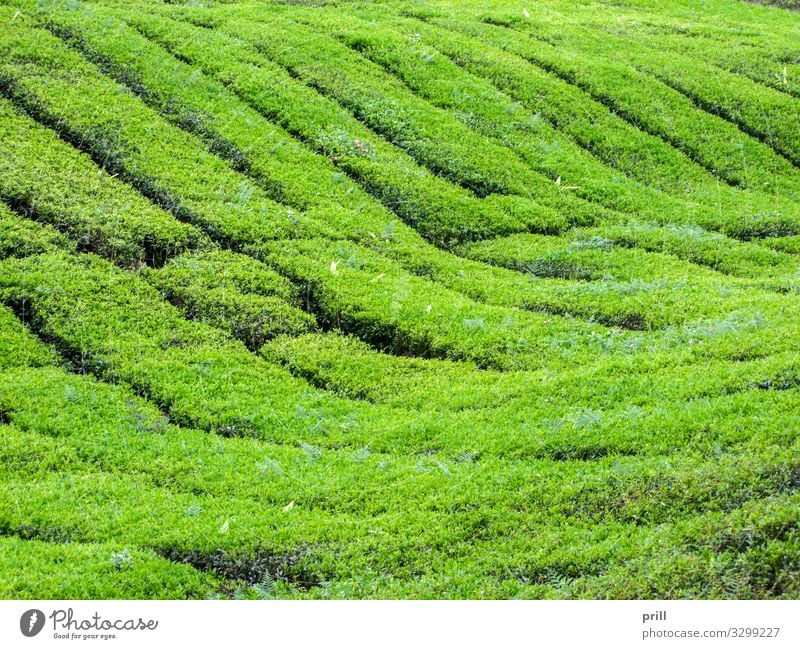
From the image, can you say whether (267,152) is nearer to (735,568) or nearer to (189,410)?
(189,410)

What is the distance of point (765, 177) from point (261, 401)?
12588mm

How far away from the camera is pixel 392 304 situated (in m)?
14.8

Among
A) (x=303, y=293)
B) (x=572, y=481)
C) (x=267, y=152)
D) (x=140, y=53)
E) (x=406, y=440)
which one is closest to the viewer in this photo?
(x=572, y=481)

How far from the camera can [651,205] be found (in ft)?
60.6

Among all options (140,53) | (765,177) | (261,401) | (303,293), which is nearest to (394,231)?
(303,293)

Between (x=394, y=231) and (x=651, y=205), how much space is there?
207 inches

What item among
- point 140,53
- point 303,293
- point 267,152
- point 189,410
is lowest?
point 189,410

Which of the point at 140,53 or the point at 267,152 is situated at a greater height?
the point at 140,53

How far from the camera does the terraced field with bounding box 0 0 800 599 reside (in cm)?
1002

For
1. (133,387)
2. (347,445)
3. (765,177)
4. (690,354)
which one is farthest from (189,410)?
(765,177)

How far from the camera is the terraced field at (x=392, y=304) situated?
10016mm

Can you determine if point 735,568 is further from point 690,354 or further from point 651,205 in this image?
point 651,205

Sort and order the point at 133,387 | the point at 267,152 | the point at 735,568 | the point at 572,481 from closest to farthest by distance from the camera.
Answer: the point at 735,568 < the point at 572,481 < the point at 133,387 < the point at 267,152

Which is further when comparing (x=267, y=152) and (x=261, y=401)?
(x=267, y=152)
